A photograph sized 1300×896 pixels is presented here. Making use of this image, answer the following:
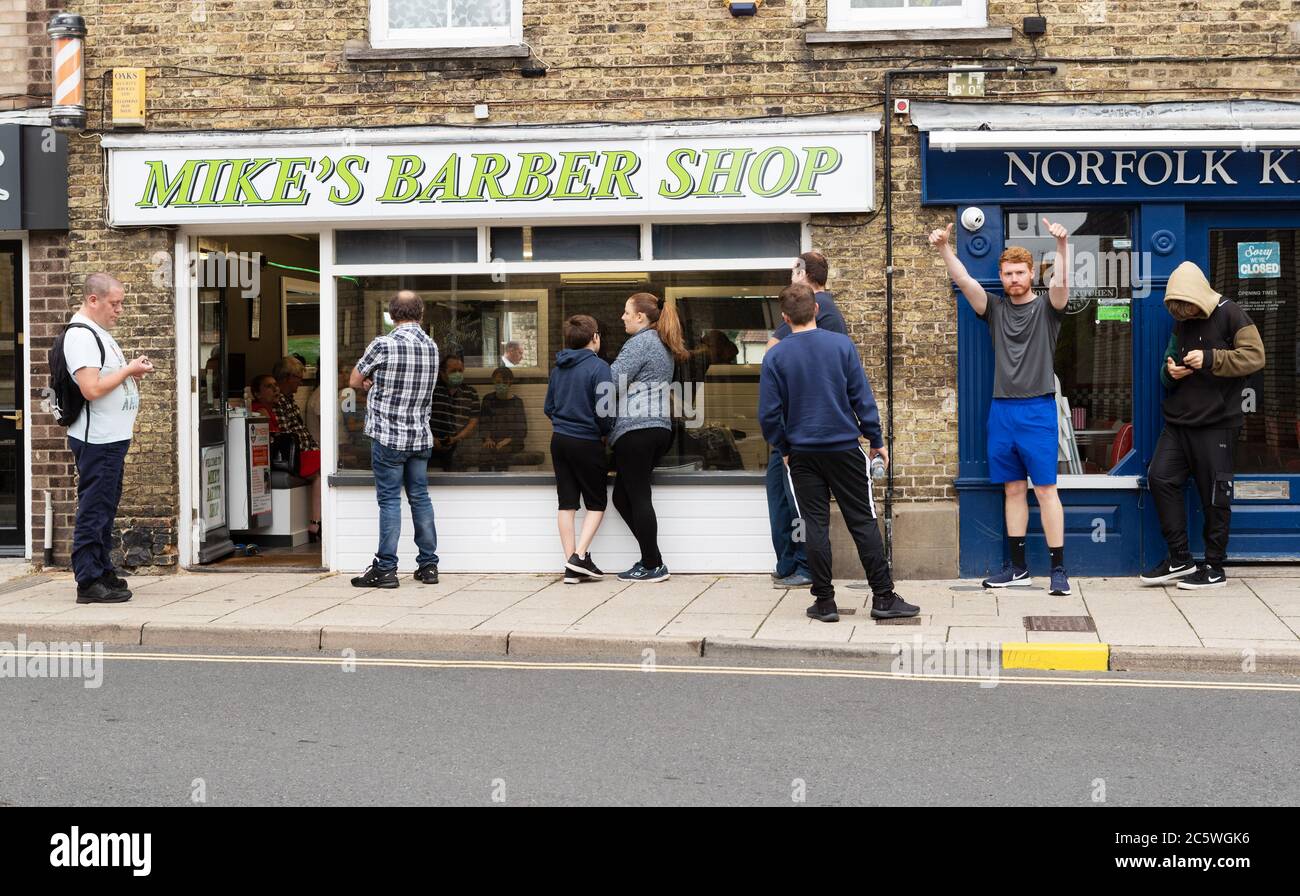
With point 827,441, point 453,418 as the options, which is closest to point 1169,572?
point 827,441

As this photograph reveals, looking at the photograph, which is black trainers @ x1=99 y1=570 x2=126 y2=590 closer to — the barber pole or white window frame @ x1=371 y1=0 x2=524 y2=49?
the barber pole

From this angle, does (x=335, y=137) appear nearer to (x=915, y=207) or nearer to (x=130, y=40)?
(x=130, y=40)

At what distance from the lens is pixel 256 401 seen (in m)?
12.3

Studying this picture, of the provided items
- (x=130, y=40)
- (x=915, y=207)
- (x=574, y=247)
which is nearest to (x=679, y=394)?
(x=574, y=247)

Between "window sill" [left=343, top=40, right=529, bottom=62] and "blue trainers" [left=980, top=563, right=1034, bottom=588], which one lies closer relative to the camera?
"blue trainers" [left=980, top=563, right=1034, bottom=588]

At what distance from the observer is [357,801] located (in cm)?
496

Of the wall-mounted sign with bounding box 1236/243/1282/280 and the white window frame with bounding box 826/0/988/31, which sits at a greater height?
the white window frame with bounding box 826/0/988/31

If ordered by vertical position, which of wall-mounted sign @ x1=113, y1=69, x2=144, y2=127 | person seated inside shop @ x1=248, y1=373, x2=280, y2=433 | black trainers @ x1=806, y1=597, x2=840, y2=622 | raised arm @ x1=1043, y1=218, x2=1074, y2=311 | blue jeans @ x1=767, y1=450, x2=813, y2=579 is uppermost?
wall-mounted sign @ x1=113, y1=69, x2=144, y2=127

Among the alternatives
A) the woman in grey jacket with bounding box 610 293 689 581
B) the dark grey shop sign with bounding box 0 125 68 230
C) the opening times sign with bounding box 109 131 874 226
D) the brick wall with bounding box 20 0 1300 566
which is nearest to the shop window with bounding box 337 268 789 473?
the woman in grey jacket with bounding box 610 293 689 581

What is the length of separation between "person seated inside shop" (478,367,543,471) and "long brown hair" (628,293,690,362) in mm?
1206

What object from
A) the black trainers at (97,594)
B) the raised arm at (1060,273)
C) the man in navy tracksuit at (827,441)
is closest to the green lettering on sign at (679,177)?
the man in navy tracksuit at (827,441)

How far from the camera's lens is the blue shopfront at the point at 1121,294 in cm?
984

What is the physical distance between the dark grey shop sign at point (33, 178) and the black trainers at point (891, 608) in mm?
6649

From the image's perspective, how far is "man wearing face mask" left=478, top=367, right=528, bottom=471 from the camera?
1073 cm
